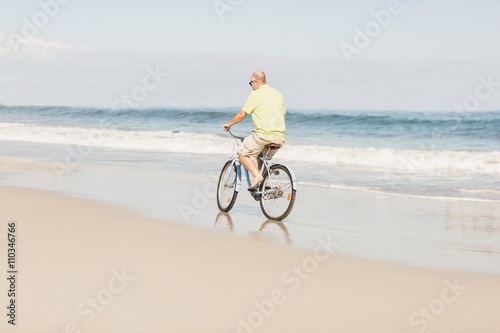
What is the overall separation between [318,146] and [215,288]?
69.2 feet

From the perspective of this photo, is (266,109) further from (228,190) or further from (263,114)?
(228,190)

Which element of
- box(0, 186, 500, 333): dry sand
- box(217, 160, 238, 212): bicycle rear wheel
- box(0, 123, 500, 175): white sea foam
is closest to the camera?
box(0, 186, 500, 333): dry sand

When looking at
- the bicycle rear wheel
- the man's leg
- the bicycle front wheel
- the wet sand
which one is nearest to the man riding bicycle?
the man's leg

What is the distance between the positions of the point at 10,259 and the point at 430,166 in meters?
17.2

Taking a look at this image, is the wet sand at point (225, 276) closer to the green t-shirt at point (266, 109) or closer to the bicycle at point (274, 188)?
the bicycle at point (274, 188)

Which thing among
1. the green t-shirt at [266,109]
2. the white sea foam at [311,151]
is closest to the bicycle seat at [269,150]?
the green t-shirt at [266,109]

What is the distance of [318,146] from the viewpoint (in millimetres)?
26656

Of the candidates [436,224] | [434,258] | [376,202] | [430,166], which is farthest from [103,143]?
[434,258]

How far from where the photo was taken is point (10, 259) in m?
6.27

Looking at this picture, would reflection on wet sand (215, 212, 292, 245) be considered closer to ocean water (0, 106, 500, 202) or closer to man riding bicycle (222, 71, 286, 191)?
man riding bicycle (222, 71, 286, 191)

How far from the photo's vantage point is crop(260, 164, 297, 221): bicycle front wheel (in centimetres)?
982

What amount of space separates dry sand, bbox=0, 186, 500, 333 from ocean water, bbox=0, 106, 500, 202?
7.09 m

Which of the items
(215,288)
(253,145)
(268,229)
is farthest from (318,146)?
(215,288)

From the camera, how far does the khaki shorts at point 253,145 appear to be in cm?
977
